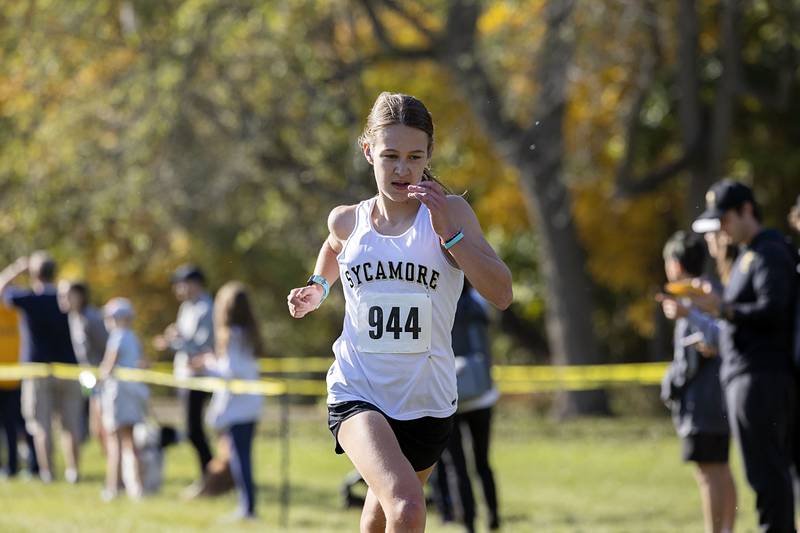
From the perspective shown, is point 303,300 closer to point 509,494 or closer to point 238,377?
point 238,377

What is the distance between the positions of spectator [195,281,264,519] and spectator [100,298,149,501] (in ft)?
4.34

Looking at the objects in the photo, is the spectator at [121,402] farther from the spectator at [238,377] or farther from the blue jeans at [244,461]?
the blue jeans at [244,461]

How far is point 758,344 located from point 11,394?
34.0 feet

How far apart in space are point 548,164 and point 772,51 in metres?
3.83

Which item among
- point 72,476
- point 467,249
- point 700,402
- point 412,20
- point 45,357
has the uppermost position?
point 412,20

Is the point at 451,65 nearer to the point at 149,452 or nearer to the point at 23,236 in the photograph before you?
the point at 23,236

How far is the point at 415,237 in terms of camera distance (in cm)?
583

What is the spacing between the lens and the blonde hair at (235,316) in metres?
12.0

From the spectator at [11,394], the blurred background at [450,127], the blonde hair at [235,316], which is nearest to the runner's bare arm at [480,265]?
the blonde hair at [235,316]

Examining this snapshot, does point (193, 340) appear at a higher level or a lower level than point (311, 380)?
higher

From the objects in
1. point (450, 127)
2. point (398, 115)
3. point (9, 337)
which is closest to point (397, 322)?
point (398, 115)

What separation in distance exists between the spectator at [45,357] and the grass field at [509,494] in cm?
47

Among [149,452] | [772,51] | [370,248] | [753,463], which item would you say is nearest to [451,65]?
[772,51]

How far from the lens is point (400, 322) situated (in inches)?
229
